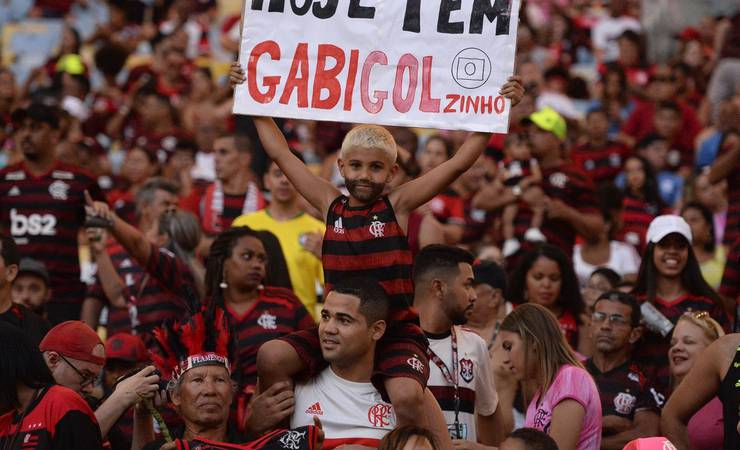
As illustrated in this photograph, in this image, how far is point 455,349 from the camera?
284 inches

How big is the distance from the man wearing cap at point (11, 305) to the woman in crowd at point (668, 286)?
142 inches

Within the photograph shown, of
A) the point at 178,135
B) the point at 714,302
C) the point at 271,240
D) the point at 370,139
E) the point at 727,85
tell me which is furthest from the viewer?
the point at 727,85

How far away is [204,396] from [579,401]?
1.90m

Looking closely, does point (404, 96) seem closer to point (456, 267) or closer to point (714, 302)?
point (456, 267)

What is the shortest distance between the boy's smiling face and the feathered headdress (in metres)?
1.13

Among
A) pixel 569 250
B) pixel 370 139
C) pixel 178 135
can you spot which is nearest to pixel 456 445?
pixel 370 139

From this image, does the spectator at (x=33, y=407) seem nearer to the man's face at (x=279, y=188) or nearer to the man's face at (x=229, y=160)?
the man's face at (x=279, y=188)

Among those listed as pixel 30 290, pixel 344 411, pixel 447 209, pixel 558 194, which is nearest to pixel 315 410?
pixel 344 411

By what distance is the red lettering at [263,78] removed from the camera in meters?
7.07

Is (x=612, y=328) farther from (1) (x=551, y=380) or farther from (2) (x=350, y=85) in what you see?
(2) (x=350, y=85)

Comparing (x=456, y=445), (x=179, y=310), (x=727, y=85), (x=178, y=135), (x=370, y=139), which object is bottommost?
(x=456, y=445)

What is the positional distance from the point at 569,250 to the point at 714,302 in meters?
2.59

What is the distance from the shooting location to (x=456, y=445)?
22.2 feet

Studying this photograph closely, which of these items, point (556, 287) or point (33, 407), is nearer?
point (33, 407)
